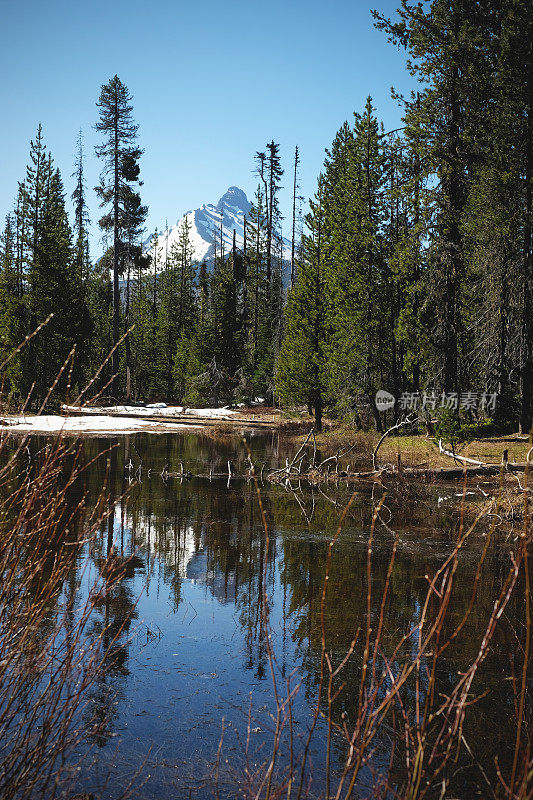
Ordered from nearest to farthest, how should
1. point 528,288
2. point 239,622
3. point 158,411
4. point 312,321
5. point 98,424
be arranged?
point 239,622 → point 528,288 → point 312,321 → point 98,424 → point 158,411

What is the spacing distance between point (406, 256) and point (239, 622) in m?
15.3

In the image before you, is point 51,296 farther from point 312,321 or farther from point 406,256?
point 406,256

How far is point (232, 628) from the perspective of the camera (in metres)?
7.00

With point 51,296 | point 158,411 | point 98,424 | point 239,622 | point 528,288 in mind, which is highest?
point 51,296

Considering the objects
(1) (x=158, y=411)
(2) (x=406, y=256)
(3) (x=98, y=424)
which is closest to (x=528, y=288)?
(2) (x=406, y=256)

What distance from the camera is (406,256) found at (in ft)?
65.5

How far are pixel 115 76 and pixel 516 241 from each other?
28.1 m

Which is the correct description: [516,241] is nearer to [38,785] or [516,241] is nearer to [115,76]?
[38,785]

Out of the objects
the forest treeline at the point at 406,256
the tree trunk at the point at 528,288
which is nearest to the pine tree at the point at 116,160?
the forest treeline at the point at 406,256

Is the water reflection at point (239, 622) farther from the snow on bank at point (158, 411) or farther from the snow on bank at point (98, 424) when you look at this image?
the snow on bank at point (158, 411)

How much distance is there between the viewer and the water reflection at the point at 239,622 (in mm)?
4641

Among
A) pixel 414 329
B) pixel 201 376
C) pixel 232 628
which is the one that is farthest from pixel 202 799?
pixel 201 376

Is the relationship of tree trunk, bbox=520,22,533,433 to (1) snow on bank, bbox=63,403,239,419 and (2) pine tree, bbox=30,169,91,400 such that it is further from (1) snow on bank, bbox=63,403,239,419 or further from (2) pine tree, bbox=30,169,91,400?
(2) pine tree, bbox=30,169,91,400

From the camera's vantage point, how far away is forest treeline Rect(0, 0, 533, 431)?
61.4 feet
